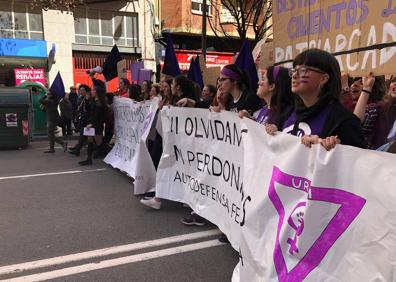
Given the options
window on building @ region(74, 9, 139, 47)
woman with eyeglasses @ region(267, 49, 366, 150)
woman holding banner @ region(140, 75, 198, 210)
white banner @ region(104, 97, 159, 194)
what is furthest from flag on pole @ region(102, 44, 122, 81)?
window on building @ region(74, 9, 139, 47)

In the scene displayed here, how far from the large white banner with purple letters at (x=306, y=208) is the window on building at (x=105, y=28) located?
18.0m

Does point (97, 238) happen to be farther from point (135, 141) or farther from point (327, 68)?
point (327, 68)

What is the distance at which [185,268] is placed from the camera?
385cm

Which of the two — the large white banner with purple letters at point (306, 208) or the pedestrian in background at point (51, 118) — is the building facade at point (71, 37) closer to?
the pedestrian in background at point (51, 118)

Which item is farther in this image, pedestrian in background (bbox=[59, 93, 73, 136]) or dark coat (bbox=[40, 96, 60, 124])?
pedestrian in background (bbox=[59, 93, 73, 136])

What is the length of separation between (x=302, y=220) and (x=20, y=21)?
19.3 meters

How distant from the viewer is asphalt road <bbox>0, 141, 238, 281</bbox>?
378 centimetres

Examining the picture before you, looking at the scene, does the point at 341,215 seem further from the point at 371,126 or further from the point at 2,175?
the point at 2,175

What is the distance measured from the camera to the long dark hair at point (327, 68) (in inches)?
108

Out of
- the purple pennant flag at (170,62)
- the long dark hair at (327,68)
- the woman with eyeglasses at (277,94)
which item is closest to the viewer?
the long dark hair at (327,68)

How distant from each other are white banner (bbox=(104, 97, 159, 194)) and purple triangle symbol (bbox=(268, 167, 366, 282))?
10.9 feet

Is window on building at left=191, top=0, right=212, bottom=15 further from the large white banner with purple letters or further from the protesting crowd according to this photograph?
the large white banner with purple letters

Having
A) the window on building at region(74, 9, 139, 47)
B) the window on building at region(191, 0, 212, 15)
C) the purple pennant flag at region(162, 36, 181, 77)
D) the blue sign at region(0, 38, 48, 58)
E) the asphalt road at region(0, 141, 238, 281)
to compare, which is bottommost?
the asphalt road at region(0, 141, 238, 281)

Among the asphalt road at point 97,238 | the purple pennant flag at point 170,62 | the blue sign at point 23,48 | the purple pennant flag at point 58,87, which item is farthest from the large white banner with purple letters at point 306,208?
the blue sign at point 23,48
